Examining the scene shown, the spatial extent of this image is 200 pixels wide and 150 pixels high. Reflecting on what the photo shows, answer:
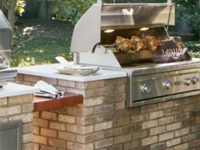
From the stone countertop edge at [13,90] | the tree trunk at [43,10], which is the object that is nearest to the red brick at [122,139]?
the stone countertop edge at [13,90]

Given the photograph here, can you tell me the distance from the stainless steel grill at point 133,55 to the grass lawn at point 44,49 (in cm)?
392

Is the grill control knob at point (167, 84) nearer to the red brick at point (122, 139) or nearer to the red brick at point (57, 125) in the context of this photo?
the red brick at point (122, 139)

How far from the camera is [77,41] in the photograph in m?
5.57

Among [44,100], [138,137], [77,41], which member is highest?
[77,41]

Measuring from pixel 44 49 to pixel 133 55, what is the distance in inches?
232

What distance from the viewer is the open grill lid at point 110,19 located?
5398mm

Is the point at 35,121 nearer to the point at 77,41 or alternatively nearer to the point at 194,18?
the point at 77,41

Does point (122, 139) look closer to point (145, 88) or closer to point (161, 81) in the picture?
point (145, 88)

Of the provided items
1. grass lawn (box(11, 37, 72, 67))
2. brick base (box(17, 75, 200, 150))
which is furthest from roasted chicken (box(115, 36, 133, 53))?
grass lawn (box(11, 37, 72, 67))

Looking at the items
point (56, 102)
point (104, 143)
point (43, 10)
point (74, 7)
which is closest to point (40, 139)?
point (104, 143)

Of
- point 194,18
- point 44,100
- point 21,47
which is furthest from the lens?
point 194,18

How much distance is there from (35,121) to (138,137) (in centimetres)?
92

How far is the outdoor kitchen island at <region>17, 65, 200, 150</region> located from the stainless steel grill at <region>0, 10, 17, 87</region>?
790 mm

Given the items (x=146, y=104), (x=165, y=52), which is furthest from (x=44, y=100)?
(x=165, y=52)
